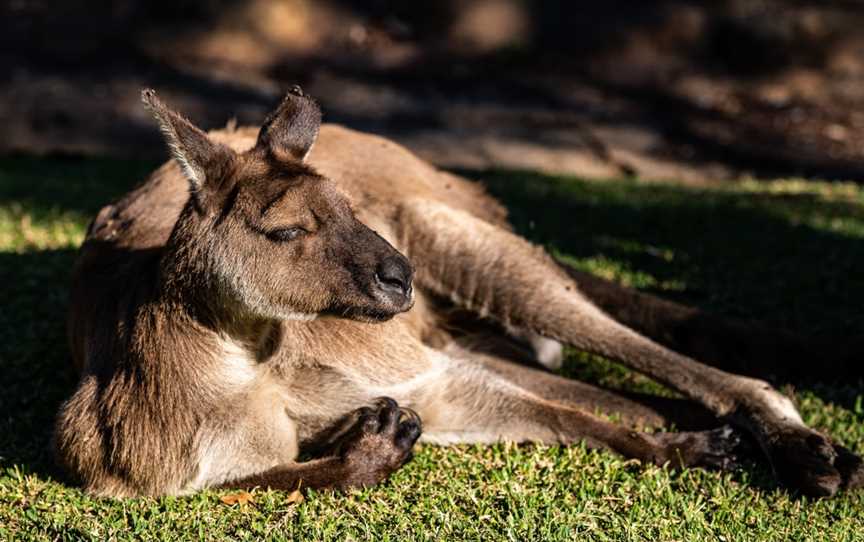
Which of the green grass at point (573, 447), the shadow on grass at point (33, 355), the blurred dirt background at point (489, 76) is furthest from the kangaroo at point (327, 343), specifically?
the blurred dirt background at point (489, 76)

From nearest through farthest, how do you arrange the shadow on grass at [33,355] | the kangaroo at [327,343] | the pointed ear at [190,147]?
the pointed ear at [190,147], the kangaroo at [327,343], the shadow on grass at [33,355]

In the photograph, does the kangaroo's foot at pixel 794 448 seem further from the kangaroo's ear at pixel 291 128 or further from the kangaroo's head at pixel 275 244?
the kangaroo's ear at pixel 291 128

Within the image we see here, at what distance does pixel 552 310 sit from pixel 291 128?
136cm

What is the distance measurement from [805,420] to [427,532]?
66.4 inches

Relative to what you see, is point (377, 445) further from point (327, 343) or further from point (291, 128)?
point (291, 128)

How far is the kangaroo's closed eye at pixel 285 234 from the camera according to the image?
342 cm

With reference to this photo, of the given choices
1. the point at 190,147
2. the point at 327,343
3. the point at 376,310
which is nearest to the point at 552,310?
the point at 327,343

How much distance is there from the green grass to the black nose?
0.76 metres

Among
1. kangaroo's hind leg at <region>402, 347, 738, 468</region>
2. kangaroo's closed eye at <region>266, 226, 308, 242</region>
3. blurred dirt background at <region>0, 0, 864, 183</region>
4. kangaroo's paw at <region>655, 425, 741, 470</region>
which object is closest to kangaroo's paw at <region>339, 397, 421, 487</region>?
kangaroo's hind leg at <region>402, 347, 738, 468</region>

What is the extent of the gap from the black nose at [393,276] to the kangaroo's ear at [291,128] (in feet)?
1.77

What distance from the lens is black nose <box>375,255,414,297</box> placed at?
3.39 meters

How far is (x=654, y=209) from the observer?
730 centimetres

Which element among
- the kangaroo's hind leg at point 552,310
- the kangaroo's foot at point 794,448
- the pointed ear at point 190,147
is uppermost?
the pointed ear at point 190,147

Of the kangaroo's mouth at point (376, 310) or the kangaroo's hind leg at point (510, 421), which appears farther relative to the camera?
the kangaroo's hind leg at point (510, 421)
